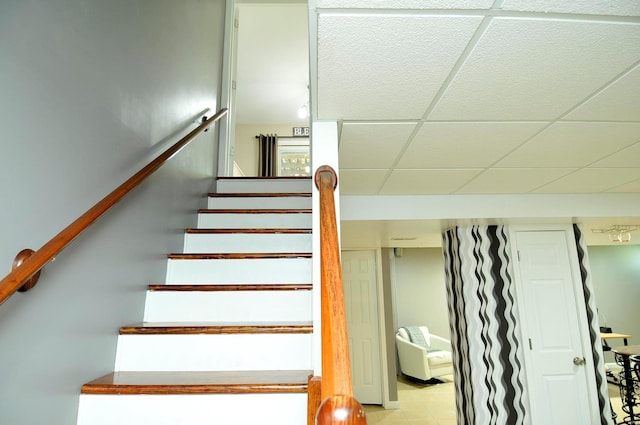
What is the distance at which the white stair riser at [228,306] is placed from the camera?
1.78 metres

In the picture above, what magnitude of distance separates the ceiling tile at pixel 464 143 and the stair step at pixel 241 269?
87 centimetres

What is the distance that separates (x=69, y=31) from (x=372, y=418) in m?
4.86

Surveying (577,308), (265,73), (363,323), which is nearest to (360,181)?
(577,308)

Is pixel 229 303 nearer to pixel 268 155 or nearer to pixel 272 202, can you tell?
pixel 272 202

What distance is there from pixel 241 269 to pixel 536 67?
1661 mm

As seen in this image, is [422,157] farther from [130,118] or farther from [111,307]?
[111,307]

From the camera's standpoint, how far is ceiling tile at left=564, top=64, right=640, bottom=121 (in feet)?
4.25

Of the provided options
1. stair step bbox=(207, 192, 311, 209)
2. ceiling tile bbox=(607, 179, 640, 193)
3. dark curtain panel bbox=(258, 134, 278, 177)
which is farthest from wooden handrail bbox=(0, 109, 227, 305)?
dark curtain panel bbox=(258, 134, 278, 177)

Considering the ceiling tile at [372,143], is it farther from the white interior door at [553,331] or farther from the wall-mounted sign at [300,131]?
the wall-mounted sign at [300,131]

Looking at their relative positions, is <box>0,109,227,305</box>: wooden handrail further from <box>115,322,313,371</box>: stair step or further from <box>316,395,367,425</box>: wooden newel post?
<box>316,395,367,425</box>: wooden newel post

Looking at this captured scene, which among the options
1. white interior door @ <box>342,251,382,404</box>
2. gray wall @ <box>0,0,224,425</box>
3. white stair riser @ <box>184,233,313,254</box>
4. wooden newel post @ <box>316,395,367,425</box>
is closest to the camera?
wooden newel post @ <box>316,395,367,425</box>

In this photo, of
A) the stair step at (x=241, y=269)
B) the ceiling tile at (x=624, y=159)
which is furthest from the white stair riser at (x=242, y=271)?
the ceiling tile at (x=624, y=159)

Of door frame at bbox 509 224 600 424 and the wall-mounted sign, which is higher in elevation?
the wall-mounted sign

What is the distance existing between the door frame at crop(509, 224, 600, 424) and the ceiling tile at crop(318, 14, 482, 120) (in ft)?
8.45
